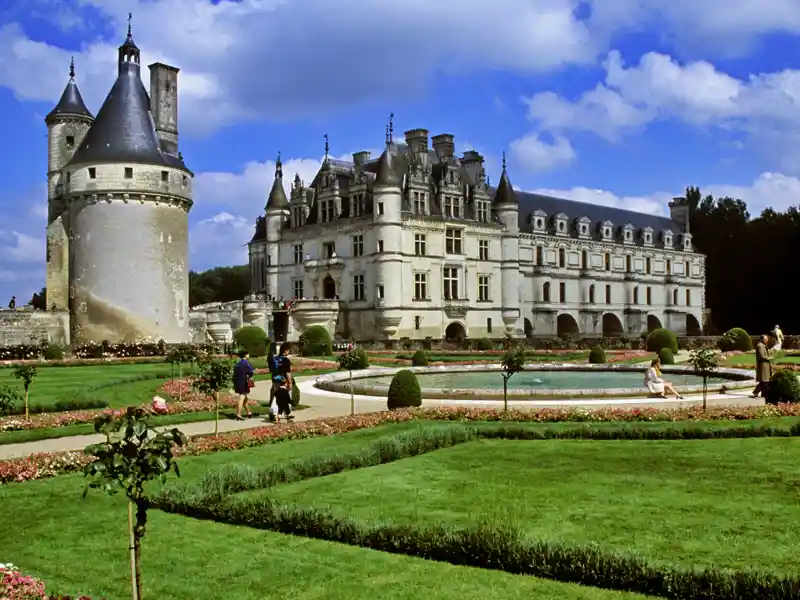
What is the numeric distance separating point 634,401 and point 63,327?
1284 inches

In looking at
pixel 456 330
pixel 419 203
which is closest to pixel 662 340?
pixel 456 330

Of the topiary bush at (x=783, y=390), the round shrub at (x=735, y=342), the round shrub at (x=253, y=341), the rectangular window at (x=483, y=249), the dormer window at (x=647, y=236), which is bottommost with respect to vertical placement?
the topiary bush at (x=783, y=390)

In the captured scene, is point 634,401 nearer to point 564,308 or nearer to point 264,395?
point 264,395

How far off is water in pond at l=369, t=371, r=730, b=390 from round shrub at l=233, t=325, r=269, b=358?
12792mm

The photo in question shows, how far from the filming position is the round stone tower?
42375 mm

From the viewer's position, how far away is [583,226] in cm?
6831

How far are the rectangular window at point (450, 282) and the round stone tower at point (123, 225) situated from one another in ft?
59.6

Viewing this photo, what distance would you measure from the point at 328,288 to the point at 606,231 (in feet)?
89.0

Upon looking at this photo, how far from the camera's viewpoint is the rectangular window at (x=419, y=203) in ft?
174

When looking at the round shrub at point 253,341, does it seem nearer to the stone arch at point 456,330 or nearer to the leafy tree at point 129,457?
the stone arch at point 456,330

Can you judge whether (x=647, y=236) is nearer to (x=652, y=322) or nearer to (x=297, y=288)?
(x=652, y=322)

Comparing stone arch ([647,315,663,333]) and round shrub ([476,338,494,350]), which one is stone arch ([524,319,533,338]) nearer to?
stone arch ([647,315,663,333])

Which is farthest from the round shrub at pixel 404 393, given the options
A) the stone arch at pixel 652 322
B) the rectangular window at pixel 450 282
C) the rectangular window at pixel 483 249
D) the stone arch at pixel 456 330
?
the stone arch at pixel 652 322

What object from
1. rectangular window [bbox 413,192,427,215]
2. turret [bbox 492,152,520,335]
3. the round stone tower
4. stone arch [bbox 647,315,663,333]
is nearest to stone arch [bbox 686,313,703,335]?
stone arch [bbox 647,315,663,333]
